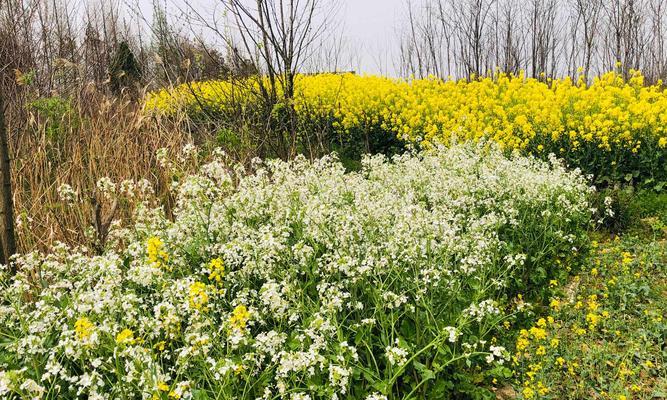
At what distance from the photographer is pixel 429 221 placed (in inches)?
137

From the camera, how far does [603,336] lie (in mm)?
3514

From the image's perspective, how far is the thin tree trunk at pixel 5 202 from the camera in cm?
282

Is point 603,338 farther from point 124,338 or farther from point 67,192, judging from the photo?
point 67,192

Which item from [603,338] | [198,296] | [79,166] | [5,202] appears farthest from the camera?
[79,166]

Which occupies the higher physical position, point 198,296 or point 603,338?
point 198,296

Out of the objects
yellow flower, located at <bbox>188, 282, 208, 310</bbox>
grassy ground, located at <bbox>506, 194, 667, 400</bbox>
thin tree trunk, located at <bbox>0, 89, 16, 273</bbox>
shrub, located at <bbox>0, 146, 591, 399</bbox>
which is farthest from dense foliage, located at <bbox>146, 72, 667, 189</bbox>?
yellow flower, located at <bbox>188, 282, 208, 310</bbox>

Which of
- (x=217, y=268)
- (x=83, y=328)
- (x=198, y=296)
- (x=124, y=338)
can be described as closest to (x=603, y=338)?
(x=217, y=268)

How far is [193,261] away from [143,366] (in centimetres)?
133

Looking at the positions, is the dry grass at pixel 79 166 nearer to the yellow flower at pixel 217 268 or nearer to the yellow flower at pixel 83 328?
the yellow flower at pixel 217 268

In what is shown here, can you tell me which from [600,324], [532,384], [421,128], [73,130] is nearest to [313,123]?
[421,128]

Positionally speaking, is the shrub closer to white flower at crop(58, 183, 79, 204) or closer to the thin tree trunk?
the thin tree trunk

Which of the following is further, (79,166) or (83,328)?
(79,166)

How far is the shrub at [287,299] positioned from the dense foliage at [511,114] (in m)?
2.41

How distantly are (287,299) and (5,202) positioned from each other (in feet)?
5.36
